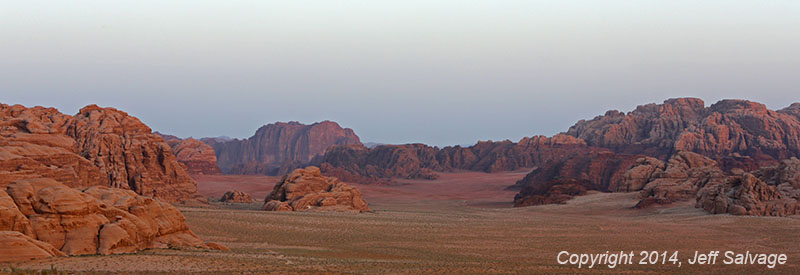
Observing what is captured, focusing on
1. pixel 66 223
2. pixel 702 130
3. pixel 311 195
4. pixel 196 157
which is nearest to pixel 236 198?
pixel 311 195

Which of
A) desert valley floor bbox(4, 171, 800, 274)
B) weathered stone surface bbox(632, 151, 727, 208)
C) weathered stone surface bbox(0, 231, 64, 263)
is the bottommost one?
desert valley floor bbox(4, 171, 800, 274)

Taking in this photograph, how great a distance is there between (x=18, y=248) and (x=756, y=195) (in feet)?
136

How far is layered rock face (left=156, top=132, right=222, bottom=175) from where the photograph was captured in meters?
89.7

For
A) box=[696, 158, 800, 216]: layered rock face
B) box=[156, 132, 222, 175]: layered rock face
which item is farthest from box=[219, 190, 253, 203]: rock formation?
box=[156, 132, 222, 175]: layered rock face

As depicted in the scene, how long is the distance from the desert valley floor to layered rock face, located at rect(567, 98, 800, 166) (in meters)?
57.3

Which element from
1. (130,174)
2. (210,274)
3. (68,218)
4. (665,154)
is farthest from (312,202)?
(665,154)

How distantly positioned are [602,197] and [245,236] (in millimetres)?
41713

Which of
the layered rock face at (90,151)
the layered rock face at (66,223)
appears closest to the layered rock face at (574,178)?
the layered rock face at (90,151)

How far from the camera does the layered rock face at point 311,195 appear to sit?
43.7 m

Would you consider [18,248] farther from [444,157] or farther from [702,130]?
[444,157]

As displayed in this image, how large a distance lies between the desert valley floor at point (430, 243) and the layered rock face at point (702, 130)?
2255 inches

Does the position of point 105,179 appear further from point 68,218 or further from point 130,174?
point 68,218

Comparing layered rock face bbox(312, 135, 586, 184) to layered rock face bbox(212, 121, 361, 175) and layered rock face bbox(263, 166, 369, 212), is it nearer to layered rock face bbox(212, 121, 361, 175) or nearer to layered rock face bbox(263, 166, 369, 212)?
layered rock face bbox(212, 121, 361, 175)

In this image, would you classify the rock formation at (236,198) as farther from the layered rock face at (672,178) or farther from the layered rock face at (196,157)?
the layered rock face at (196,157)
